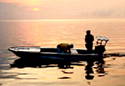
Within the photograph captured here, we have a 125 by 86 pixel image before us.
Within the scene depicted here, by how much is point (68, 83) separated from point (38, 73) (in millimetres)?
5735

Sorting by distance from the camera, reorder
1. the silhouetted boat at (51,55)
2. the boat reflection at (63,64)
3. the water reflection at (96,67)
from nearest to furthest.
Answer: the water reflection at (96,67) → the boat reflection at (63,64) → the silhouetted boat at (51,55)

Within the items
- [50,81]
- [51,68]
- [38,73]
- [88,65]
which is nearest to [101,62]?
[88,65]

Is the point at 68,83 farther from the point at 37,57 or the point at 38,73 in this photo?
the point at 37,57

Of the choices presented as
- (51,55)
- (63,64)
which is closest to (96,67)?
(63,64)

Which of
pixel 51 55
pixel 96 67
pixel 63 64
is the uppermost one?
pixel 51 55

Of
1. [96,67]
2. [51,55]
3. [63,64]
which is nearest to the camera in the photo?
[96,67]

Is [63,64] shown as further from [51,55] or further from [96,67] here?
[96,67]

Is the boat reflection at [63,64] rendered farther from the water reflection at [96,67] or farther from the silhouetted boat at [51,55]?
the silhouetted boat at [51,55]

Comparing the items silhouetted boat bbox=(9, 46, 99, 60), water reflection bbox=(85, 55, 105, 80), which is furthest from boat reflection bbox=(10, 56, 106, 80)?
silhouetted boat bbox=(9, 46, 99, 60)

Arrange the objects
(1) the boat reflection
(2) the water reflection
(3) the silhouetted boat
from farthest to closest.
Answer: (3) the silhouetted boat → (1) the boat reflection → (2) the water reflection

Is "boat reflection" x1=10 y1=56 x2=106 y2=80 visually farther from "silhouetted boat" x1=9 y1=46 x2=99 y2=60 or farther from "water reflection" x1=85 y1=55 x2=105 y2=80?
"silhouetted boat" x1=9 y1=46 x2=99 y2=60

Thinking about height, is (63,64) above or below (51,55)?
below

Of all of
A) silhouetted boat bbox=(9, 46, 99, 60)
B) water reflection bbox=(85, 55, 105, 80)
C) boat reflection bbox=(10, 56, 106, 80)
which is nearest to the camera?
water reflection bbox=(85, 55, 105, 80)

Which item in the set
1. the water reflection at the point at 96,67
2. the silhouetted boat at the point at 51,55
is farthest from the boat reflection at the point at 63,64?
the silhouetted boat at the point at 51,55
